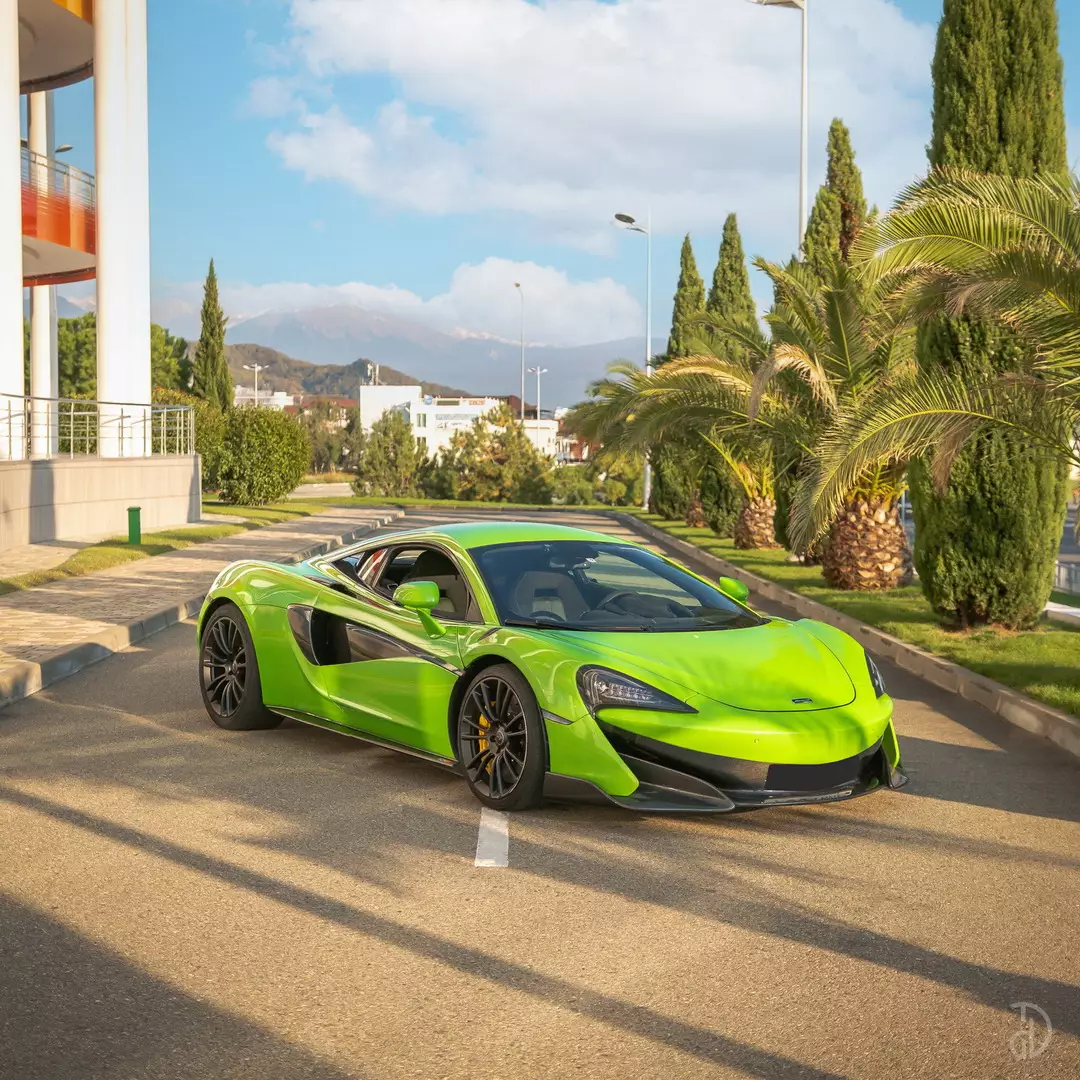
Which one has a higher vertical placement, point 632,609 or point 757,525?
point 632,609

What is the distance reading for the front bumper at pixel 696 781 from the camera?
623 cm

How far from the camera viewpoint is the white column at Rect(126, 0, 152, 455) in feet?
102

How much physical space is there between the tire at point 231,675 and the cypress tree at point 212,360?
55.6 metres

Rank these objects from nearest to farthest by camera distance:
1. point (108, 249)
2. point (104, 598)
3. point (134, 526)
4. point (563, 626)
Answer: point (563, 626) → point (104, 598) → point (134, 526) → point (108, 249)

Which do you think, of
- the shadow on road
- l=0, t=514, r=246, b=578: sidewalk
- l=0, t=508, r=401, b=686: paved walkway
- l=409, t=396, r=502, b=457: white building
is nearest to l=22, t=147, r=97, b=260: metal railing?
l=0, t=514, r=246, b=578: sidewalk

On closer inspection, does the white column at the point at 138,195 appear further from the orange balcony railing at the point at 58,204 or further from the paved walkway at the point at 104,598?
the paved walkway at the point at 104,598

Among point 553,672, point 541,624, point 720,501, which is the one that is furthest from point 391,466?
point 553,672

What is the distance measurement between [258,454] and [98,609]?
90.6ft

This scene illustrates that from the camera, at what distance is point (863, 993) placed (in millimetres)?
4410

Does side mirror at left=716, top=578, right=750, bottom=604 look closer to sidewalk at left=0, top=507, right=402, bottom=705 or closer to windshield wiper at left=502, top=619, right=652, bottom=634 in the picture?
windshield wiper at left=502, top=619, right=652, bottom=634

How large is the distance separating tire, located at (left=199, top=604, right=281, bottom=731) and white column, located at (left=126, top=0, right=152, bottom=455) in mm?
22718

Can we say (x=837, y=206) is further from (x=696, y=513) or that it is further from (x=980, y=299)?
(x=980, y=299)

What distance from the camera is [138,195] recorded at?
31.4 metres

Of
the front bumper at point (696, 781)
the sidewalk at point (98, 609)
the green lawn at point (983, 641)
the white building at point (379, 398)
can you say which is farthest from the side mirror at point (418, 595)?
the white building at point (379, 398)
